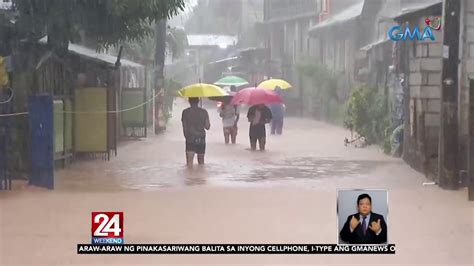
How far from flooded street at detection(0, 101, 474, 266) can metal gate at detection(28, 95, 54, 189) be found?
0.25 m

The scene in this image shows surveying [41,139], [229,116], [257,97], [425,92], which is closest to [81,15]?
[41,139]

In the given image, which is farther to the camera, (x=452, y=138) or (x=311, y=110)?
(x=311, y=110)

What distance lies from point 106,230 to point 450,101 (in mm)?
6083

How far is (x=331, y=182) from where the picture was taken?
1247 centimetres

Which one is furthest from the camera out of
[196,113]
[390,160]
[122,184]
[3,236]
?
[390,160]

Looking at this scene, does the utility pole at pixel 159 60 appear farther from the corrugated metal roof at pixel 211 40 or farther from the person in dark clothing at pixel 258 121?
the corrugated metal roof at pixel 211 40

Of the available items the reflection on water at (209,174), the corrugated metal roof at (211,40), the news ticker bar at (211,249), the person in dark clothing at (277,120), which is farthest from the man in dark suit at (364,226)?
the corrugated metal roof at (211,40)

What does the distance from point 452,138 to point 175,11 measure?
465cm

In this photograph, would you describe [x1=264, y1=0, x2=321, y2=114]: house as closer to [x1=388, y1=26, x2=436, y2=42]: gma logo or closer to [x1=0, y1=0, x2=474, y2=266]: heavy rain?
[x1=0, y1=0, x2=474, y2=266]: heavy rain

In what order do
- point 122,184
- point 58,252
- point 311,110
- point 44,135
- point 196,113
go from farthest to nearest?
1. point 311,110
2. point 196,113
3. point 122,184
4. point 44,135
5. point 58,252

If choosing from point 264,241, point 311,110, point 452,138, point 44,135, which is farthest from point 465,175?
point 311,110

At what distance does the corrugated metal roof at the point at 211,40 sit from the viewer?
149ft

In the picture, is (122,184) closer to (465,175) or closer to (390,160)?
(465,175)

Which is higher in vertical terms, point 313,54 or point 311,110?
point 313,54
